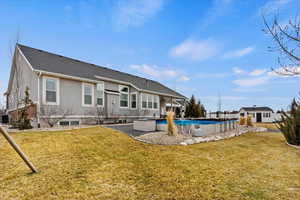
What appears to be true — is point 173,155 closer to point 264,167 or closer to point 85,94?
point 264,167

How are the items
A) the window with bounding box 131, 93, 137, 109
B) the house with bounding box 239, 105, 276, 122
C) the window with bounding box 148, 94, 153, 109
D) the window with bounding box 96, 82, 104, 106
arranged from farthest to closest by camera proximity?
the house with bounding box 239, 105, 276, 122 < the window with bounding box 148, 94, 153, 109 < the window with bounding box 131, 93, 137, 109 < the window with bounding box 96, 82, 104, 106

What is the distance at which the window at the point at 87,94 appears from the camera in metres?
12.7

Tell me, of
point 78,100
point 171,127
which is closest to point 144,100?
point 78,100

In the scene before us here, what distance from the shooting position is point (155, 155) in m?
5.21

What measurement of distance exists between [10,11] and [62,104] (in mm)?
6396

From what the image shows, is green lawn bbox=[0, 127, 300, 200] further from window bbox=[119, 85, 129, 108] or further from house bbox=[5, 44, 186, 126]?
window bbox=[119, 85, 129, 108]

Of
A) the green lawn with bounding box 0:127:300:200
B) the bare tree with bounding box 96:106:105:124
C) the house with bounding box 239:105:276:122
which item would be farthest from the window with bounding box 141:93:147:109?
the house with bounding box 239:105:276:122

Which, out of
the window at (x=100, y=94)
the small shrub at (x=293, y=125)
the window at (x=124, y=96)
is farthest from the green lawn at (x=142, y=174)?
the window at (x=124, y=96)

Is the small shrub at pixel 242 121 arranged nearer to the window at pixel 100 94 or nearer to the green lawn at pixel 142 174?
the green lawn at pixel 142 174

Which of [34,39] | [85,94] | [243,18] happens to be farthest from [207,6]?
[34,39]

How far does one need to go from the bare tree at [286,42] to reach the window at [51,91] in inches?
468

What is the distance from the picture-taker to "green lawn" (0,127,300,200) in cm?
298

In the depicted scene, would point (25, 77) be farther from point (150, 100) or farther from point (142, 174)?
point (142, 174)

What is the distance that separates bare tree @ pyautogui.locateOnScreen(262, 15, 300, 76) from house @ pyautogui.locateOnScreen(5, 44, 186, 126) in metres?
11.7
